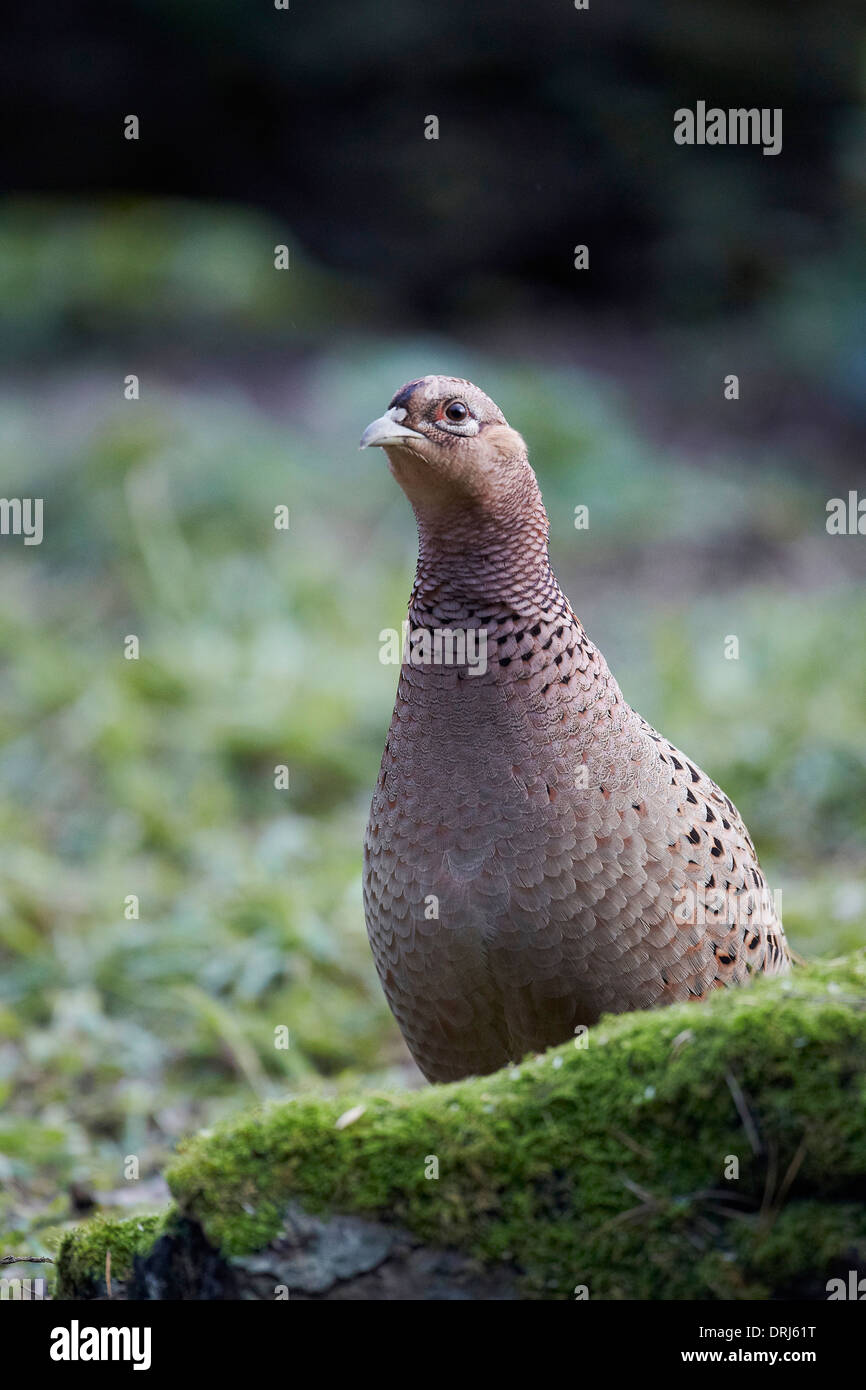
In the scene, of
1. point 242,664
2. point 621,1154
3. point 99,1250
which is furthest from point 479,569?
point 242,664

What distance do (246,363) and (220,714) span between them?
22.0 feet

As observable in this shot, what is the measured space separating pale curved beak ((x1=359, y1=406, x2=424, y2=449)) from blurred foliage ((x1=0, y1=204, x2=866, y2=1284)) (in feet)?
6.95

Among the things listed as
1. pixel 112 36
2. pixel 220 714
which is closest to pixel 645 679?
pixel 220 714

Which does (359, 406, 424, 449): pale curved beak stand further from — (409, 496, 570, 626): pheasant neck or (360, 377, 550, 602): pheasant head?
(409, 496, 570, 626): pheasant neck

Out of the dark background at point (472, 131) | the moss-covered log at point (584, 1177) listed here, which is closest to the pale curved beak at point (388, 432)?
the moss-covered log at point (584, 1177)

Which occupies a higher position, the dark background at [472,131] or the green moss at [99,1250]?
the dark background at [472,131]

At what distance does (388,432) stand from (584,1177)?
1627 millimetres

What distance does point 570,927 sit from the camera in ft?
10.4

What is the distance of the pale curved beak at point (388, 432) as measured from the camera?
323cm

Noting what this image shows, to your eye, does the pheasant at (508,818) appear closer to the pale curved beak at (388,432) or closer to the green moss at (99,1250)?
the pale curved beak at (388,432)

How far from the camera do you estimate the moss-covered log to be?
91.6 inches

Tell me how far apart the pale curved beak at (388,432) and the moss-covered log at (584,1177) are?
53.2 inches

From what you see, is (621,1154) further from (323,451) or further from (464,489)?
(323,451)
